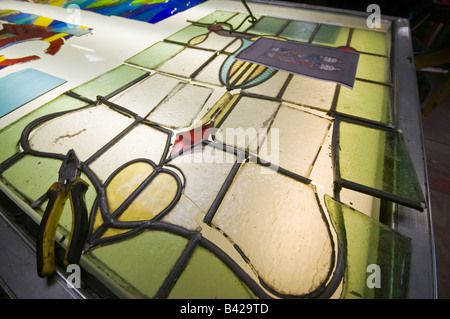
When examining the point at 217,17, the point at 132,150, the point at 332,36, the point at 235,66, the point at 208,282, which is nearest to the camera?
the point at 208,282

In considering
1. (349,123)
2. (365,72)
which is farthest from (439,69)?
(349,123)

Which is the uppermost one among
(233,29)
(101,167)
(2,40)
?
(233,29)

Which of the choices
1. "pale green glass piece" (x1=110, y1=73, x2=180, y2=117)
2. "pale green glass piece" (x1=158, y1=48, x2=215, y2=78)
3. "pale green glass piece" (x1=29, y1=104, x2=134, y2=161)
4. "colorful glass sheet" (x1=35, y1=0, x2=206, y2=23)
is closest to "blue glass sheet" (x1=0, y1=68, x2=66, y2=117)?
"pale green glass piece" (x1=29, y1=104, x2=134, y2=161)

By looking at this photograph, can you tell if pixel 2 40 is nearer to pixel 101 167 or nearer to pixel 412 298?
pixel 101 167

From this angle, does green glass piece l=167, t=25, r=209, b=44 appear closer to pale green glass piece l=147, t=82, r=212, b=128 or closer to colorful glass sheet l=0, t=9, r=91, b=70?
pale green glass piece l=147, t=82, r=212, b=128

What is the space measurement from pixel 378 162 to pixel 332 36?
3.50 feet

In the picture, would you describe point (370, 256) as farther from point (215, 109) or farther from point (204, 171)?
point (215, 109)

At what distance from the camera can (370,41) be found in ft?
4.46

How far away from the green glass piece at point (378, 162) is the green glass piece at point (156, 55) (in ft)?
3.34

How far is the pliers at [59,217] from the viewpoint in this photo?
1.80ft

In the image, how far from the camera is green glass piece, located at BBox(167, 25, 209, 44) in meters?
1.45

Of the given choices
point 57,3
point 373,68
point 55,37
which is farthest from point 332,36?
point 57,3

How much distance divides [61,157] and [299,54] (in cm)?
126

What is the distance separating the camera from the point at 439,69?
2828 mm
